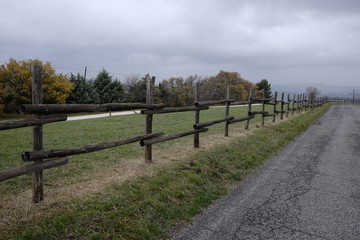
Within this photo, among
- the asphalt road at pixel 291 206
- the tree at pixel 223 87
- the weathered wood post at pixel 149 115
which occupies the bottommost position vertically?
the asphalt road at pixel 291 206

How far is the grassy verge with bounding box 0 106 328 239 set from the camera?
318 cm

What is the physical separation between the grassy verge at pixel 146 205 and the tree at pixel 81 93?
27.5 meters

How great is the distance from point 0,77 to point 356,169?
28072 millimetres

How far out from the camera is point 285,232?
3.37 meters

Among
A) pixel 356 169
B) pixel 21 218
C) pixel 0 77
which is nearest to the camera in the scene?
pixel 21 218

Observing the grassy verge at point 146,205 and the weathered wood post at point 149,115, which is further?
the weathered wood post at point 149,115

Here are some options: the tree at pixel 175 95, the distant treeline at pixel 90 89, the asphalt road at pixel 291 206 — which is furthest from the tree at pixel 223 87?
the asphalt road at pixel 291 206

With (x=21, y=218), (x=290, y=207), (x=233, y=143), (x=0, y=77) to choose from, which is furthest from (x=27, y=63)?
(x=290, y=207)

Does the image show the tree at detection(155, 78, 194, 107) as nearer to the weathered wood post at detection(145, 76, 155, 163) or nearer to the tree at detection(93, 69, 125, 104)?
the tree at detection(93, 69, 125, 104)

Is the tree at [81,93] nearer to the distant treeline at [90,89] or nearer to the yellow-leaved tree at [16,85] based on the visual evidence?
the distant treeline at [90,89]

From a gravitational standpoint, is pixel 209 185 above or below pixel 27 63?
below

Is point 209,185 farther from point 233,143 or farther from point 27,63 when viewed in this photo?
point 27,63

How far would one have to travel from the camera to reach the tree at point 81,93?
30916 millimetres

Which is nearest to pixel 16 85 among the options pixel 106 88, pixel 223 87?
pixel 106 88
